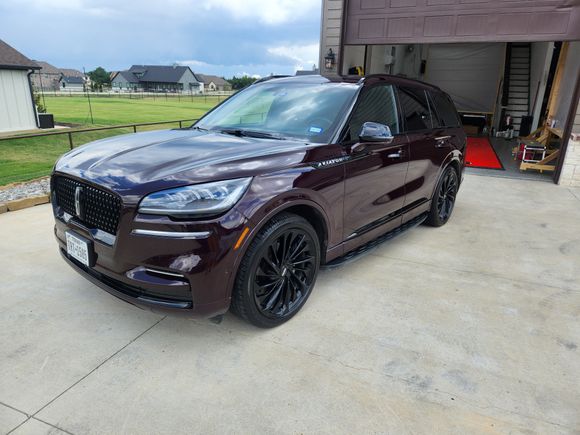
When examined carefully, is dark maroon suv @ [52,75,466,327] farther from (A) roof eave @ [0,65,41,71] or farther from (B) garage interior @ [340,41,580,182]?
(A) roof eave @ [0,65,41,71]

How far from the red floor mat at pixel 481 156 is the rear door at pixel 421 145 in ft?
14.0

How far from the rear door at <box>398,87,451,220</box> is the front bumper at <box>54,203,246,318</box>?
7.44 ft

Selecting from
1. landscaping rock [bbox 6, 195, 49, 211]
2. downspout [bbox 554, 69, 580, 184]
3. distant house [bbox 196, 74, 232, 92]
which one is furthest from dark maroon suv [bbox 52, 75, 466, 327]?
distant house [bbox 196, 74, 232, 92]

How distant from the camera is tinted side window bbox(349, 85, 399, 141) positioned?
3109 millimetres

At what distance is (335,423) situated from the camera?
1.98 metres

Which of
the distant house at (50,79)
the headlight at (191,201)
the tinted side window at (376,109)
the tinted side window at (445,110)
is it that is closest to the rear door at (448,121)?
the tinted side window at (445,110)

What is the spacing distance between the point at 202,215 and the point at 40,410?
1.25m

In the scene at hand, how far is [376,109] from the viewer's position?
3428mm

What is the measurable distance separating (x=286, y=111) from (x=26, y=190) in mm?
4801

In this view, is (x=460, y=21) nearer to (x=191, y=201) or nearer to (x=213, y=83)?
(x=191, y=201)

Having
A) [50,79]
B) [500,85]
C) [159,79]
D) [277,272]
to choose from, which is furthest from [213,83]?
[277,272]

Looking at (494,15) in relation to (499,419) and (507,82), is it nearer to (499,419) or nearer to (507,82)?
(499,419)

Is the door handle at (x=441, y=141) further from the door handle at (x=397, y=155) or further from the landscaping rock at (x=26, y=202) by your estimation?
the landscaping rock at (x=26, y=202)

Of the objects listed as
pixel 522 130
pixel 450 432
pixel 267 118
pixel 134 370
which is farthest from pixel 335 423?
pixel 522 130
